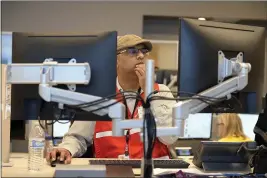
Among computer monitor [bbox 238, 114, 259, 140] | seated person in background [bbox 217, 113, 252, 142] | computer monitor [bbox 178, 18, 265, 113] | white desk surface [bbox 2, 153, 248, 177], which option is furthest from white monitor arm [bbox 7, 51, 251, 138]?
computer monitor [bbox 238, 114, 259, 140]

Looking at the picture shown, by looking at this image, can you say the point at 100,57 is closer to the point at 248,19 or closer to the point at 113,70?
the point at 113,70

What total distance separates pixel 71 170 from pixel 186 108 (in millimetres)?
467

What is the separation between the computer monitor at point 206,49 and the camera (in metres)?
1.58

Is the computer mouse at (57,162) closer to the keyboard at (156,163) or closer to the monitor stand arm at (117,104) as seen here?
the keyboard at (156,163)

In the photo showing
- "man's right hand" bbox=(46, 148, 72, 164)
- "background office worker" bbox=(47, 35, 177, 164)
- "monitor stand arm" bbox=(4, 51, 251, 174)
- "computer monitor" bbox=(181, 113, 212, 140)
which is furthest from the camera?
"computer monitor" bbox=(181, 113, 212, 140)

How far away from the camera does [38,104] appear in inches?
62.9

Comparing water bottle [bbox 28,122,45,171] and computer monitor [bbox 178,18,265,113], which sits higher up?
computer monitor [bbox 178,18,265,113]

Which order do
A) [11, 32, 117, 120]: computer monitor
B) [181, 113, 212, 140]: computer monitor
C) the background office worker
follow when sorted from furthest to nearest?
[181, 113, 212, 140]: computer monitor, the background office worker, [11, 32, 117, 120]: computer monitor

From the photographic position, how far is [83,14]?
470 centimetres

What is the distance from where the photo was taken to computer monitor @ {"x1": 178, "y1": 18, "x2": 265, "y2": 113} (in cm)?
158

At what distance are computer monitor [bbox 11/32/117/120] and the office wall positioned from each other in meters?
3.04

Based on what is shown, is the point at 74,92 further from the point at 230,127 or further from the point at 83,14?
the point at 83,14

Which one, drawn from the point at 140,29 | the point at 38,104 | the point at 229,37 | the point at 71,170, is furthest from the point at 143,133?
the point at 140,29

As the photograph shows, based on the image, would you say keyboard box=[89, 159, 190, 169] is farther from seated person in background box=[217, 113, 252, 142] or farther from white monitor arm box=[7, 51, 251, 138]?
seated person in background box=[217, 113, 252, 142]
